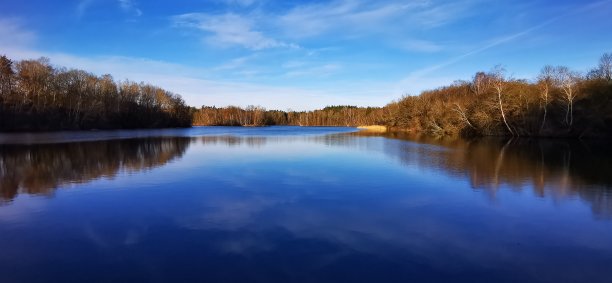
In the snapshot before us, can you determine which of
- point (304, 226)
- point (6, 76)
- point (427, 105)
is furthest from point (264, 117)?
point (304, 226)

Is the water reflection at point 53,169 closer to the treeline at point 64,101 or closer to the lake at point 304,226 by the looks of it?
the lake at point 304,226

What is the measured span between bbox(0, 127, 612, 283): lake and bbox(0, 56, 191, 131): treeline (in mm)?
47107

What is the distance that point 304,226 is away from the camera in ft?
26.8

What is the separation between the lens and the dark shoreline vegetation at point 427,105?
136 feet

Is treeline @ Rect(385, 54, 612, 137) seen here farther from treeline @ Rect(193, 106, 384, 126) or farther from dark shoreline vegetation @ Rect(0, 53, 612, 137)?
treeline @ Rect(193, 106, 384, 126)

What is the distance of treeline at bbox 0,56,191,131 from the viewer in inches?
2147

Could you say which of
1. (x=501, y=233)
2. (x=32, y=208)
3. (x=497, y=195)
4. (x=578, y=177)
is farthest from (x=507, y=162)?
(x=32, y=208)

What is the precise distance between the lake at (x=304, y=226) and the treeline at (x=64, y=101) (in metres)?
47.1

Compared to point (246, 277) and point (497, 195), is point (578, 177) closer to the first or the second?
point (497, 195)

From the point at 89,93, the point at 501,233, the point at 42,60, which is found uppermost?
the point at 42,60

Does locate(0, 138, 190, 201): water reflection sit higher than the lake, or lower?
higher

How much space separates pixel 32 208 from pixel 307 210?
6.84 metres

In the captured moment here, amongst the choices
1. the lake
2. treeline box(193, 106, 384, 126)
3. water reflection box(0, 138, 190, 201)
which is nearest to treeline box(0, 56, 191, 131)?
water reflection box(0, 138, 190, 201)

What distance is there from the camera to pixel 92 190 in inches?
479
